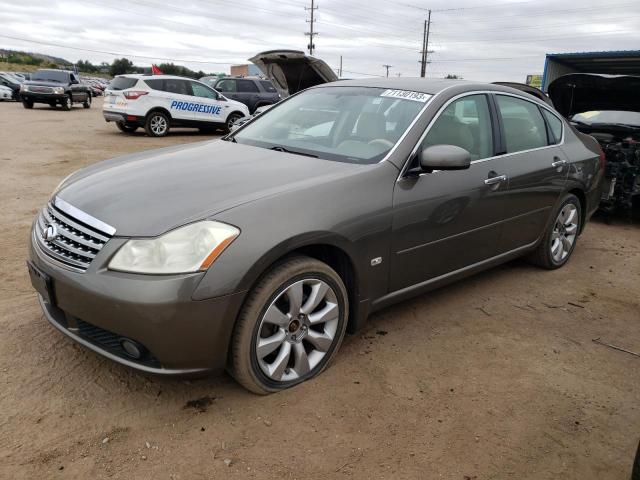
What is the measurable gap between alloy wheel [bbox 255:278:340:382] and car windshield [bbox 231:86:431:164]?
0.88 m

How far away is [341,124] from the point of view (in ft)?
11.4

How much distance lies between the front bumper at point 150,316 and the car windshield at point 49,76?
79.0ft

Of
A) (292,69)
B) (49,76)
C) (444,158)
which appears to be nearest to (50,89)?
(49,76)

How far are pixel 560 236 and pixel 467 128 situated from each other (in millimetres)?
1723

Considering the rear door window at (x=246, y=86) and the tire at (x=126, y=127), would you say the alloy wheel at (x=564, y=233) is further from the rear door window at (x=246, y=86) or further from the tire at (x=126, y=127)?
the rear door window at (x=246, y=86)

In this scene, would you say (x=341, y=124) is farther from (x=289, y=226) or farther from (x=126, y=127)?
(x=126, y=127)

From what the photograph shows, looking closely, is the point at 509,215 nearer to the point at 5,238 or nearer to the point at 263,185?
the point at 263,185

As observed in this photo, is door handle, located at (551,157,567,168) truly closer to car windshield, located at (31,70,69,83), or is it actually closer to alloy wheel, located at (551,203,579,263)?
alloy wheel, located at (551,203,579,263)

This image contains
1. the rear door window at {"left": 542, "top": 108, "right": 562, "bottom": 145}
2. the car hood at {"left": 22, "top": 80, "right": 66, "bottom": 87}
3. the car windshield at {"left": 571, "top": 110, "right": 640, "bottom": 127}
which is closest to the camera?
the rear door window at {"left": 542, "top": 108, "right": 562, "bottom": 145}

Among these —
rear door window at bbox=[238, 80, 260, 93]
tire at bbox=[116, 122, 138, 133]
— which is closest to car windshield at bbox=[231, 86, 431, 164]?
tire at bbox=[116, 122, 138, 133]

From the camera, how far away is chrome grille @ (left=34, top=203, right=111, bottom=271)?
2379 mm

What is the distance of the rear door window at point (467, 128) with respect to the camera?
3.32m

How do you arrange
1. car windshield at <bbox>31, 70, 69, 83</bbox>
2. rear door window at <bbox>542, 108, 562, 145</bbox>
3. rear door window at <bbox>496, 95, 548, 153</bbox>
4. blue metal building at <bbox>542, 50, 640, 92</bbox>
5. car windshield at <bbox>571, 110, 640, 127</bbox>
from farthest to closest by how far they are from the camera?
1. car windshield at <bbox>31, 70, 69, 83</bbox>
2. blue metal building at <bbox>542, 50, 640, 92</bbox>
3. car windshield at <bbox>571, 110, 640, 127</bbox>
4. rear door window at <bbox>542, 108, 562, 145</bbox>
5. rear door window at <bbox>496, 95, 548, 153</bbox>

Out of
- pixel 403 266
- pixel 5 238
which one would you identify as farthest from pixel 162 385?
pixel 5 238
